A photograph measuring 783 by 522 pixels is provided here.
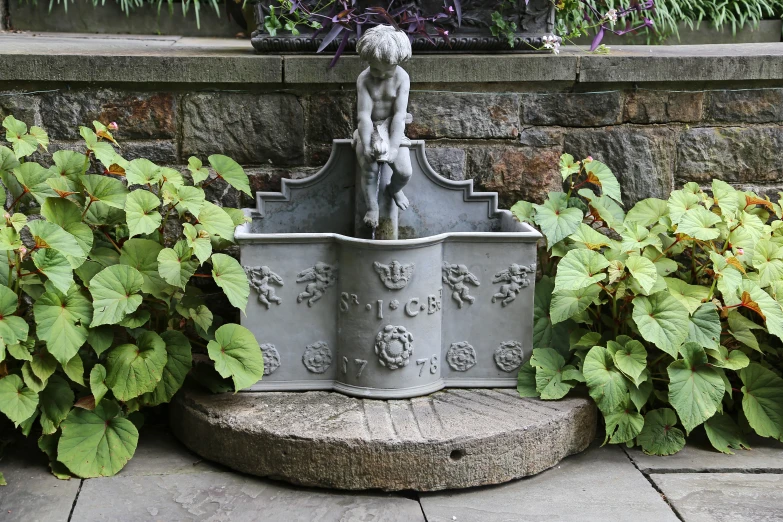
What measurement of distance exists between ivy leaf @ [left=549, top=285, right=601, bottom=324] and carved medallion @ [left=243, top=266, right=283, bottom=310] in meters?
0.91

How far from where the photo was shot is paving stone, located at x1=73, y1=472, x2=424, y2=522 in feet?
8.46

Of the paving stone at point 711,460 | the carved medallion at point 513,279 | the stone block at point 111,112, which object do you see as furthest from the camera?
the stone block at point 111,112

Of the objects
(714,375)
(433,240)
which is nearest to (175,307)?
(433,240)

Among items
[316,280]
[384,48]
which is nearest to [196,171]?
[316,280]

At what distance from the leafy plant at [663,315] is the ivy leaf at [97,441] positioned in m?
1.31

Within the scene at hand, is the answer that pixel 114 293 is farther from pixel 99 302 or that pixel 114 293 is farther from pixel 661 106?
pixel 661 106

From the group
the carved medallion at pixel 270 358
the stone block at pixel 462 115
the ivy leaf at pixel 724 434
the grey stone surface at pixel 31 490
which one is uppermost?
the stone block at pixel 462 115

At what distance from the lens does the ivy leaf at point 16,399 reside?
2.58 metres

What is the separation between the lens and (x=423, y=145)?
324 centimetres

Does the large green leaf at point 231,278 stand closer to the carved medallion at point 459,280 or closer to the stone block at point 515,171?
the carved medallion at point 459,280

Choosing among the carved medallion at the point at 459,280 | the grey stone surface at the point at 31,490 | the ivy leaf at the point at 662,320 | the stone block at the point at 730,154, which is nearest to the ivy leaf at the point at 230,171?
the carved medallion at the point at 459,280

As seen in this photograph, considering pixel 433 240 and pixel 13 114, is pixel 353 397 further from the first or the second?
pixel 13 114

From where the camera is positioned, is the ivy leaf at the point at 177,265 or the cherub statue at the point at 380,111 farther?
the cherub statue at the point at 380,111

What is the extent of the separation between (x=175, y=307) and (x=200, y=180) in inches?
18.4
